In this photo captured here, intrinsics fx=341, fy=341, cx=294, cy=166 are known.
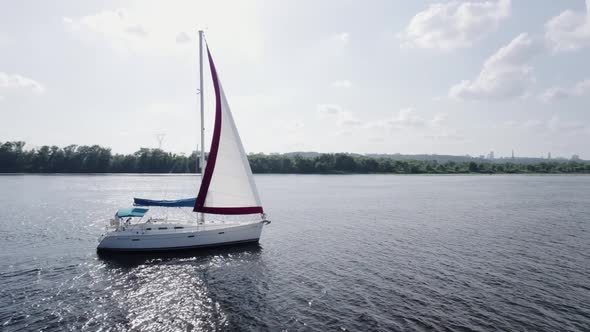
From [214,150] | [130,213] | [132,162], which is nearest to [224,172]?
[214,150]

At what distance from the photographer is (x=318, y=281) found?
23609 millimetres

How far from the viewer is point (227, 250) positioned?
31.7 meters

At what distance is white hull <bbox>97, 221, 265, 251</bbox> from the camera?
2934 cm

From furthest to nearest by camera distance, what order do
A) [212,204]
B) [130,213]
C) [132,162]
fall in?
[132,162], [212,204], [130,213]

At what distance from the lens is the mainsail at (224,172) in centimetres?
2995

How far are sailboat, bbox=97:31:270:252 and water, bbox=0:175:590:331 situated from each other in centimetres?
131

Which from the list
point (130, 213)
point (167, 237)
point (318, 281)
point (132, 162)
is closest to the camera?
point (318, 281)

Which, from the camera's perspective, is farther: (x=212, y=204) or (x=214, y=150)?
(x=212, y=204)

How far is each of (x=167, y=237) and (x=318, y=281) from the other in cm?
1427

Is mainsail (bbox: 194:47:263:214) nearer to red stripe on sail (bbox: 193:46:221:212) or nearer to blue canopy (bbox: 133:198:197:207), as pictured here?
red stripe on sail (bbox: 193:46:221:212)

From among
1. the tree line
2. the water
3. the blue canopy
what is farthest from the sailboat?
the tree line

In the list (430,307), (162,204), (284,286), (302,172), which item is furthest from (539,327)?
(302,172)

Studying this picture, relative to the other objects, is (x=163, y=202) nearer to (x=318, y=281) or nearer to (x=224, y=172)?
(x=224, y=172)

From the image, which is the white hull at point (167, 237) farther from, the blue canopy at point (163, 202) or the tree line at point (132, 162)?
the tree line at point (132, 162)
